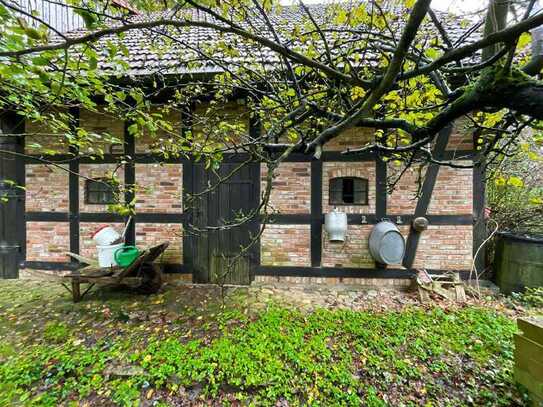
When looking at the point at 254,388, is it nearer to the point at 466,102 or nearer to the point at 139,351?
the point at 139,351

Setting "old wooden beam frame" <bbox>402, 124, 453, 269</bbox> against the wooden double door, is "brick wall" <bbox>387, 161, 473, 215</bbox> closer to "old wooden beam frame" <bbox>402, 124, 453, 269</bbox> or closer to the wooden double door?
"old wooden beam frame" <bbox>402, 124, 453, 269</bbox>

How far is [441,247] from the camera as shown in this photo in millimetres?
3926

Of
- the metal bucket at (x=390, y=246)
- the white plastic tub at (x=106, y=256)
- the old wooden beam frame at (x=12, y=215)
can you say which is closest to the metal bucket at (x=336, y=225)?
the metal bucket at (x=390, y=246)

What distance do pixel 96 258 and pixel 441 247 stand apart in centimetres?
590

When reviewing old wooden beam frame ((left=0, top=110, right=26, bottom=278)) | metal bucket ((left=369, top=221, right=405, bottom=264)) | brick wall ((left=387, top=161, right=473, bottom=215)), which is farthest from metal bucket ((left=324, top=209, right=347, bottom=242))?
old wooden beam frame ((left=0, top=110, right=26, bottom=278))

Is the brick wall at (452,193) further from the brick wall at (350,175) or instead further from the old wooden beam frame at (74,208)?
the old wooden beam frame at (74,208)

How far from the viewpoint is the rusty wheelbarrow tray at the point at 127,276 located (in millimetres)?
3346

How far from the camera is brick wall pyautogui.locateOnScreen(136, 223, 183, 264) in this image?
4195 mm

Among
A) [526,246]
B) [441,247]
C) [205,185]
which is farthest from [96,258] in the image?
[526,246]

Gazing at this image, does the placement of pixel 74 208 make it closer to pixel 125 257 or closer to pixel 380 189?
pixel 125 257

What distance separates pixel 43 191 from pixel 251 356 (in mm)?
4628

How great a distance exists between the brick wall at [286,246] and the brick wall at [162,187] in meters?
1.61

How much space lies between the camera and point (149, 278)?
3729mm

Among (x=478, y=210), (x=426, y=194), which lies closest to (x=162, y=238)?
(x=426, y=194)
